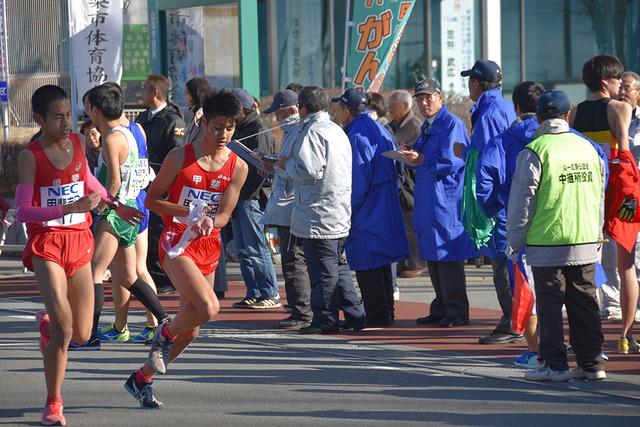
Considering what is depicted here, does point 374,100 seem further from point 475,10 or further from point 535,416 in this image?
point 475,10

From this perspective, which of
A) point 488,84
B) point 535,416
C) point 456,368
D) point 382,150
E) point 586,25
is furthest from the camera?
point 586,25

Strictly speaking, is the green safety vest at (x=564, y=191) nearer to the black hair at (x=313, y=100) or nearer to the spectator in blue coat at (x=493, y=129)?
the spectator in blue coat at (x=493, y=129)

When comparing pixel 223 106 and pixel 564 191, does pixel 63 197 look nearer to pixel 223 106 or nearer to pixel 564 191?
pixel 223 106

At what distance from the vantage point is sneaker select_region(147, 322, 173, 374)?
7348mm

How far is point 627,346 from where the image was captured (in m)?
9.22

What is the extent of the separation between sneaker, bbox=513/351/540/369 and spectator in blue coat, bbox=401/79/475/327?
173cm

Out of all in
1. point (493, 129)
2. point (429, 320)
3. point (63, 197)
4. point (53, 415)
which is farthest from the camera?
point (429, 320)

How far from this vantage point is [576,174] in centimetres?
806

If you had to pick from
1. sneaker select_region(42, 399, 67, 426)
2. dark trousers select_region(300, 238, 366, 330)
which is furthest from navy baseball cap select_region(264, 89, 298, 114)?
sneaker select_region(42, 399, 67, 426)

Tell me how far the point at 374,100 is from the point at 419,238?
2.29 metres

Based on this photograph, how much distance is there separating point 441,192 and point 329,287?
4.24 ft

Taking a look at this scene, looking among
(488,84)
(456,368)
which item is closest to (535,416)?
(456,368)

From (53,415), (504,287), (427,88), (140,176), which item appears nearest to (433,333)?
(504,287)

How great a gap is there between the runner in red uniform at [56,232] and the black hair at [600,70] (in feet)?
12.5
